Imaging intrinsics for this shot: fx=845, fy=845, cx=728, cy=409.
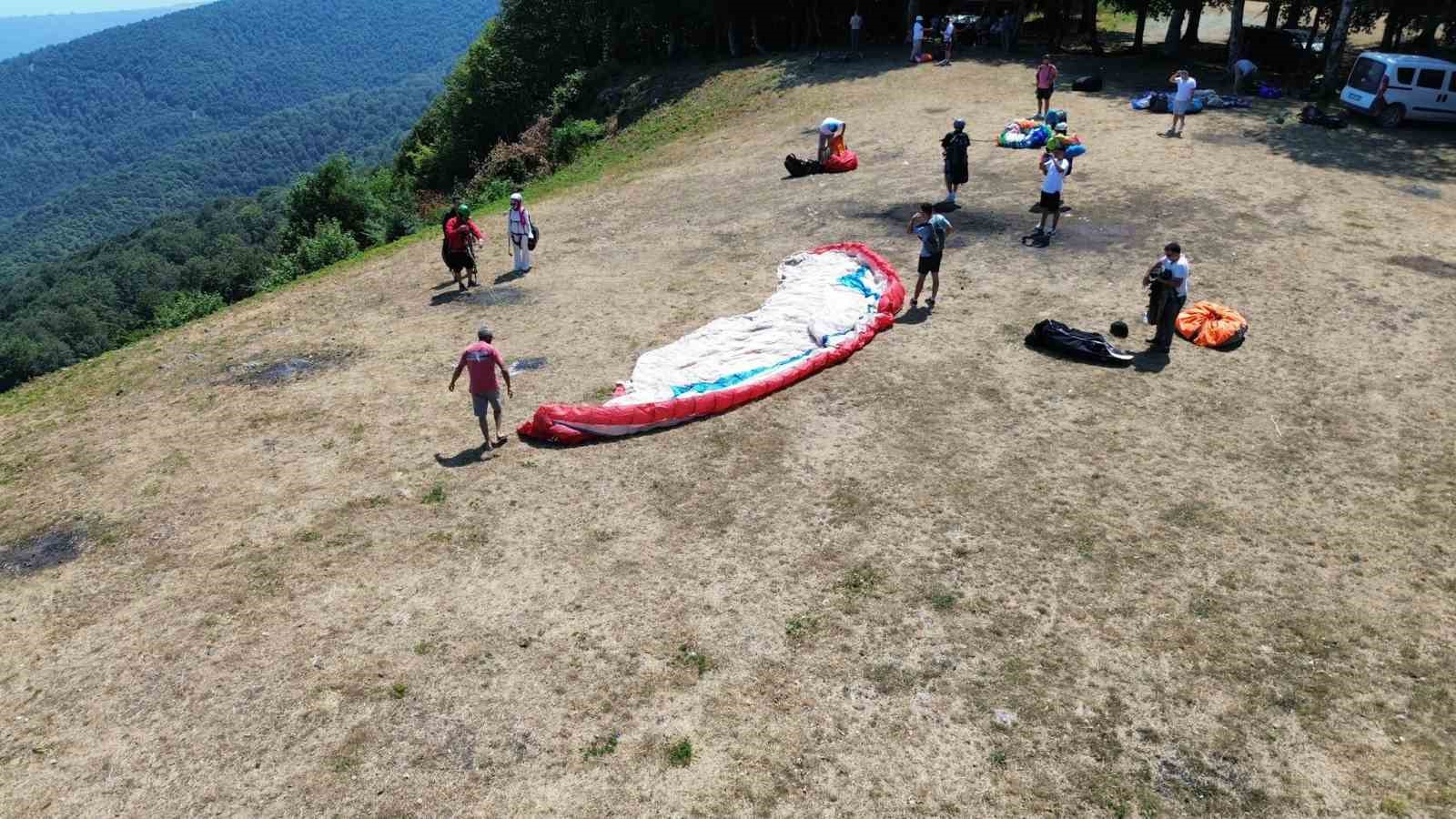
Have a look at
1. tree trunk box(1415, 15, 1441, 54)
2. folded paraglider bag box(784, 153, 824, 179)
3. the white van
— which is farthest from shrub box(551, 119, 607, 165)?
tree trunk box(1415, 15, 1441, 54)

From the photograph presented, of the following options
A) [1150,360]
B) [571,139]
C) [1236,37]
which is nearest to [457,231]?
[1150,360]

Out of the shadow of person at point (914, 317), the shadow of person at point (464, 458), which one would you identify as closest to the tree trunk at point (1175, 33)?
the shadow of person at point (914, 317)

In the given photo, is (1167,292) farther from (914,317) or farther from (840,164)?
(840,164)

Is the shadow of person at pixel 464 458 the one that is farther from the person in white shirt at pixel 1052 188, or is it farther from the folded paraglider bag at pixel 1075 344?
the person in white shirt at pixel 1052 188

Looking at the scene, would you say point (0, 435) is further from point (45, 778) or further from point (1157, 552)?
point (1157, 552)

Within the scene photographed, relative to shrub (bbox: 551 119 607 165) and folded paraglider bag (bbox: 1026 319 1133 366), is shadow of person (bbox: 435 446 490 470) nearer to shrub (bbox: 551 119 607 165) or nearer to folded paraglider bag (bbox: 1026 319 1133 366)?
folded paraglider bag (bbox: 1026 319 1133 366)

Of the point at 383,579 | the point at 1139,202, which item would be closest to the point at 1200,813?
the point at 383,579
